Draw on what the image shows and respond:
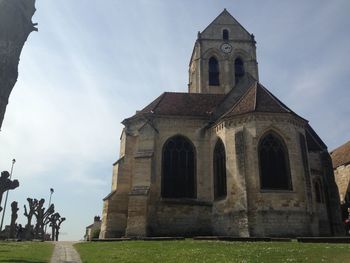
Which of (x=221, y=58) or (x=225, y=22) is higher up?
(x=225, y=22)

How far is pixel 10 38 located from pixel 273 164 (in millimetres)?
16241

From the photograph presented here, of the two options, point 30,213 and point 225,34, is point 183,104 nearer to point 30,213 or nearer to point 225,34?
point 225,34

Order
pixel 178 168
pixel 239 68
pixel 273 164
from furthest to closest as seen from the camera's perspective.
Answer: pixel 239 68, pixel 178 168, pixel 273 164

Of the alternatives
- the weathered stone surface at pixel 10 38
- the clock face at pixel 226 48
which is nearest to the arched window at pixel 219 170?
the clock face at pixel 226 48

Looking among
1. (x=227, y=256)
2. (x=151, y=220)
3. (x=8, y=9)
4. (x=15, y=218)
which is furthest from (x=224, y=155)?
(x=15, y=218)

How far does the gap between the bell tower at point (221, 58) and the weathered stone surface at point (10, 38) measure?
25.1 m

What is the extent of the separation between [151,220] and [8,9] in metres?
16.2

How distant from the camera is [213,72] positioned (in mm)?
35000

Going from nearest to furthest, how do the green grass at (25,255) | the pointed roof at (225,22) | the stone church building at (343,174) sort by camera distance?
the green grass at (25,255) → the stone church building at (343,174) → the pointed roof at (225,22)

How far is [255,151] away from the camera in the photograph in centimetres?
2070

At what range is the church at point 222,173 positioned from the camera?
64.8ft

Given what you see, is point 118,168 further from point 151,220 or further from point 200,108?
point 200,108

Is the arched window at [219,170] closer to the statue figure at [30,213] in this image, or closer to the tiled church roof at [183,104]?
the tiled church roof at [183,104]

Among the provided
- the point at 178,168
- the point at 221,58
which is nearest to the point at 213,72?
the point at 221,58
